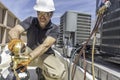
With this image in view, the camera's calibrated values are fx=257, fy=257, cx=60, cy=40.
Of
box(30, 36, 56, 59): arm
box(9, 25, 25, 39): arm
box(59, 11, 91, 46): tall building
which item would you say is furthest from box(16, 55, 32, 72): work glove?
box(59, 11, 91, 46): tall building

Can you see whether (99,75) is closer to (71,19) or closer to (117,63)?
(117,63)

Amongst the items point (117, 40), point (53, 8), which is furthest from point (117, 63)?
point (53, 8)

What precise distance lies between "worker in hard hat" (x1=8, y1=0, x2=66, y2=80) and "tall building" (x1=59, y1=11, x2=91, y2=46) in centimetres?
110

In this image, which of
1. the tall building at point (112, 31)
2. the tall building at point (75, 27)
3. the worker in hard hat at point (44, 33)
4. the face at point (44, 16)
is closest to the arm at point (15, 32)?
the worker in hard hat at point (44, 33)

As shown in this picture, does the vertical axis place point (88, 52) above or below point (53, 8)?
below

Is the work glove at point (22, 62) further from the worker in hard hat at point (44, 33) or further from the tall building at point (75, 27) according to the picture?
the tall building at point (75, 27)

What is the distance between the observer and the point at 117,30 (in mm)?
2021

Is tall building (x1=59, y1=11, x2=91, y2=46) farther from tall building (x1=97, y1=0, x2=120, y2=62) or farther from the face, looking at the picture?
the face

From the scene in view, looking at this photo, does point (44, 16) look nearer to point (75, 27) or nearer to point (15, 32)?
point (15, 32)

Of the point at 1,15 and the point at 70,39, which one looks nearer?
the point at 70,39

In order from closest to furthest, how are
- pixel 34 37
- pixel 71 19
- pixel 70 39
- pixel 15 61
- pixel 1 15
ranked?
pixel 15 61 → pixel 34 37 → pixel 71 19 → pixel 70 39 → pixel 1 15

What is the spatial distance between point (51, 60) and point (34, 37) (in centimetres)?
28

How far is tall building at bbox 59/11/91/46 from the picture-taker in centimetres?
366

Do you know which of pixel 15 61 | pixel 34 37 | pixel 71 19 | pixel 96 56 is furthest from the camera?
pixel 71 19
